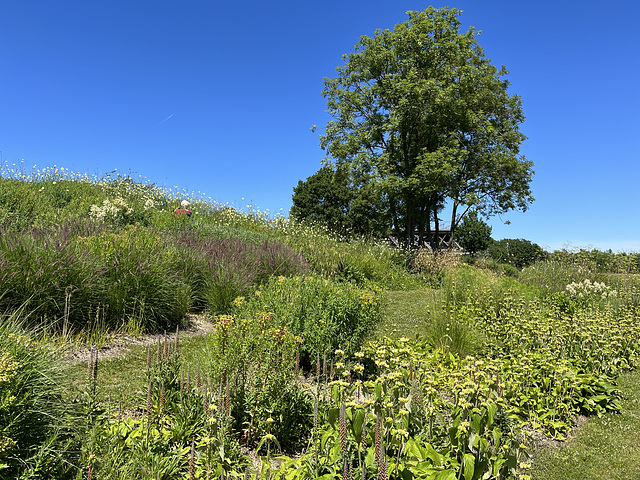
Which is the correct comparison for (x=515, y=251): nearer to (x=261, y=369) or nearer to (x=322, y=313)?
(x=322, y=313)

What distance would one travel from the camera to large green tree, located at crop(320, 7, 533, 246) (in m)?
20.4

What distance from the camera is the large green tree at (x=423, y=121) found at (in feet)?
66.8

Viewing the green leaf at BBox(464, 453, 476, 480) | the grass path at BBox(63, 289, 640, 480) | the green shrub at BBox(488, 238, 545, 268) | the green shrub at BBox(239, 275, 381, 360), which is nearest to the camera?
the green leaf at BBox(464, 453, 476, 480)

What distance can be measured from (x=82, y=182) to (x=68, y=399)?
17017 millimetres

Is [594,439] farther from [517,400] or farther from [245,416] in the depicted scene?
[245,416]

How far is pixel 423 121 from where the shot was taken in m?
21.3

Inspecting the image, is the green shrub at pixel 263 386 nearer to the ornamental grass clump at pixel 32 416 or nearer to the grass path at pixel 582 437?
the grass path at pixel 582 437

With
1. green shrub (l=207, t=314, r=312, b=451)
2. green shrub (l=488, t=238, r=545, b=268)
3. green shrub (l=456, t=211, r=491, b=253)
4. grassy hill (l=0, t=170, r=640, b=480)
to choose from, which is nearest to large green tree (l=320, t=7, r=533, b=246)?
grassy hill (l=0, t=170, r=640, b=480)

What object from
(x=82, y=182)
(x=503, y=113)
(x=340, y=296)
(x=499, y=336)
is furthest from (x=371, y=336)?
(x=503, y=113)

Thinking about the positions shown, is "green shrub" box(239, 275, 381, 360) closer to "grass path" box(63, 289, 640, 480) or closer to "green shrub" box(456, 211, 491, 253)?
"grass path" box(63, 289, 640, 480)

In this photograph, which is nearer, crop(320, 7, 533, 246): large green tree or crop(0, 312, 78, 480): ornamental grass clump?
crop(0, 312, 78, 480): ornamental grass clump

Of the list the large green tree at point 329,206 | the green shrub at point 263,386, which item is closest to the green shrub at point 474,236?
the large green tree at point 329,206

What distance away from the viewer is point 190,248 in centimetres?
774

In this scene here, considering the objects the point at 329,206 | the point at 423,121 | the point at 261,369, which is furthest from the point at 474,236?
the point at 261,369
